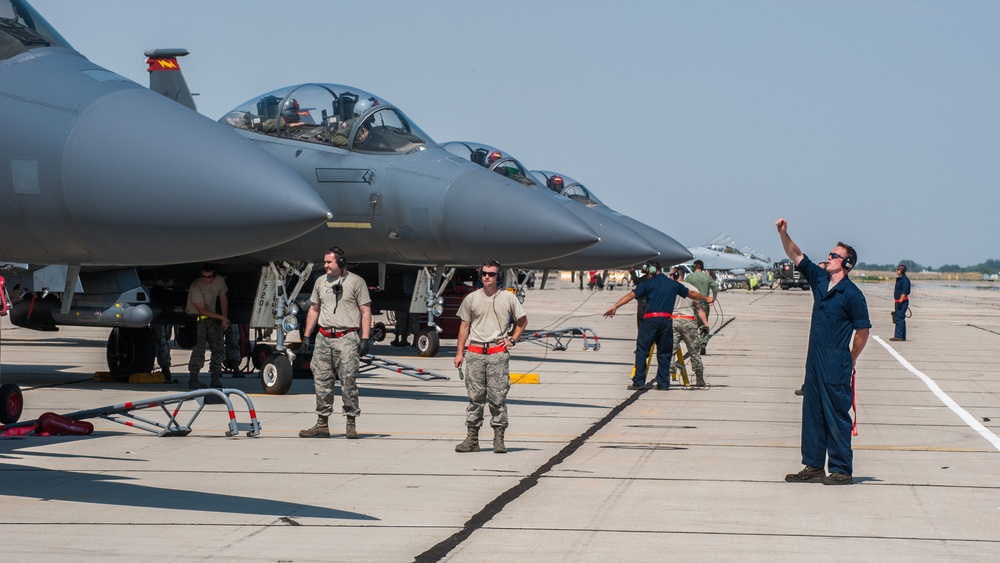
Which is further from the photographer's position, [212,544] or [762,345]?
[762,345]

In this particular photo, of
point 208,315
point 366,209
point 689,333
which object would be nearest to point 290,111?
point 366,209

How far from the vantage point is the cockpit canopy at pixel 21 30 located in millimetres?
7227

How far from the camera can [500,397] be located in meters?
10.3

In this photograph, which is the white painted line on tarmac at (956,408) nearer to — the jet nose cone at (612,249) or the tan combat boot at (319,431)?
the jet nose cone at (612,249)

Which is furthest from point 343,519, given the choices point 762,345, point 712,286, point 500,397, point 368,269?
point 762,345

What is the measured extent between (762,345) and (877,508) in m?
18.8

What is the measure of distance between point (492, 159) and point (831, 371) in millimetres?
13594

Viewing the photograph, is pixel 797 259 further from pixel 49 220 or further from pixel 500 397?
pixel 49 220

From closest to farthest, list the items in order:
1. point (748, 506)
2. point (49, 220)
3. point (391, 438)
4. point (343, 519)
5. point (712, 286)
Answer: point (49, 220)
point (343, 519)
point (748, 506)
point (391, 438)
point (712, 286)

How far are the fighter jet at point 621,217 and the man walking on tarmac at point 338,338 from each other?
1666cm

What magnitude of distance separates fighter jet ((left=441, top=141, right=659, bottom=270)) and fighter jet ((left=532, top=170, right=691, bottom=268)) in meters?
3.44

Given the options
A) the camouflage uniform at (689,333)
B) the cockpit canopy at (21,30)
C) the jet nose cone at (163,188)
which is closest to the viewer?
the jet nose cone at (163,188)

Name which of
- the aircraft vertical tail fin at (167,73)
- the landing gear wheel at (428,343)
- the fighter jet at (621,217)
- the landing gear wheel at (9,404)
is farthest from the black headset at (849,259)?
the fighter jet at (621,217)

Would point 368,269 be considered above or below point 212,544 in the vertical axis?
above
